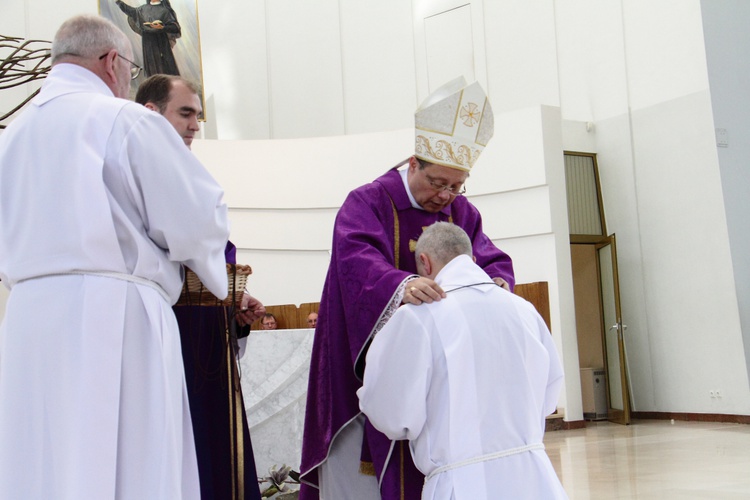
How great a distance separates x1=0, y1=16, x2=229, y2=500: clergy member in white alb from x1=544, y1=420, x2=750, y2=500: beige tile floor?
4.22 meters

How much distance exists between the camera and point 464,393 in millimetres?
3041

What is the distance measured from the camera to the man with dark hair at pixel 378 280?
3.34 metres

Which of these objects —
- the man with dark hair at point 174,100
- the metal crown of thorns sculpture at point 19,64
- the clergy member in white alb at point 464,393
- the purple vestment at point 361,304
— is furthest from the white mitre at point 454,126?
the metal crown of thorns sculpture at point 19,64

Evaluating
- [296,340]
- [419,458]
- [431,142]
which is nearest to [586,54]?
[296,340]

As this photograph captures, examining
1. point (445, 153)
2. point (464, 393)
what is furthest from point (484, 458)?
point (445, 153)

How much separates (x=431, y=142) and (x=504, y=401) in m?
1.19

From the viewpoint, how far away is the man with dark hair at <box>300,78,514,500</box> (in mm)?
3336

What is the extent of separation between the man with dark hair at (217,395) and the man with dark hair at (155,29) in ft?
34.6

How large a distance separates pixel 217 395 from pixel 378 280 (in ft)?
2.57

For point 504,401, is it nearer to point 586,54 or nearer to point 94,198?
point 94,198

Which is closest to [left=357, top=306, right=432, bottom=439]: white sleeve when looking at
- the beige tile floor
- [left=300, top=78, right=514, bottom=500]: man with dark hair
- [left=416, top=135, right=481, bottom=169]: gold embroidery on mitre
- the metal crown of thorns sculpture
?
[left=300, top=78, right=514, bottom=500]: man with dark hair

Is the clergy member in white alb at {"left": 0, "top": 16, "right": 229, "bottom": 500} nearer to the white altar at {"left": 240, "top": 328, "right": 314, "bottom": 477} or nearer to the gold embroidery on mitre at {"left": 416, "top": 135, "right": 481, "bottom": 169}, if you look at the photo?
the gold embroidery on mitre at {"left": 416, "top": 135, "right": 481, "bottom": 169}

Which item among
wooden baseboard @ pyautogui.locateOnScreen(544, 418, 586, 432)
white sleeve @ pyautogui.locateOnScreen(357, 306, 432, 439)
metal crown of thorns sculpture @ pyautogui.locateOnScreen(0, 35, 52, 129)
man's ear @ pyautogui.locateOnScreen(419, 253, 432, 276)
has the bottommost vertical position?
wooden baseboard @ pyautogui.locateOnScreen(544, 418, 586, 432)

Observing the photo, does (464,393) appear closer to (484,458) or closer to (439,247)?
(484,458)
